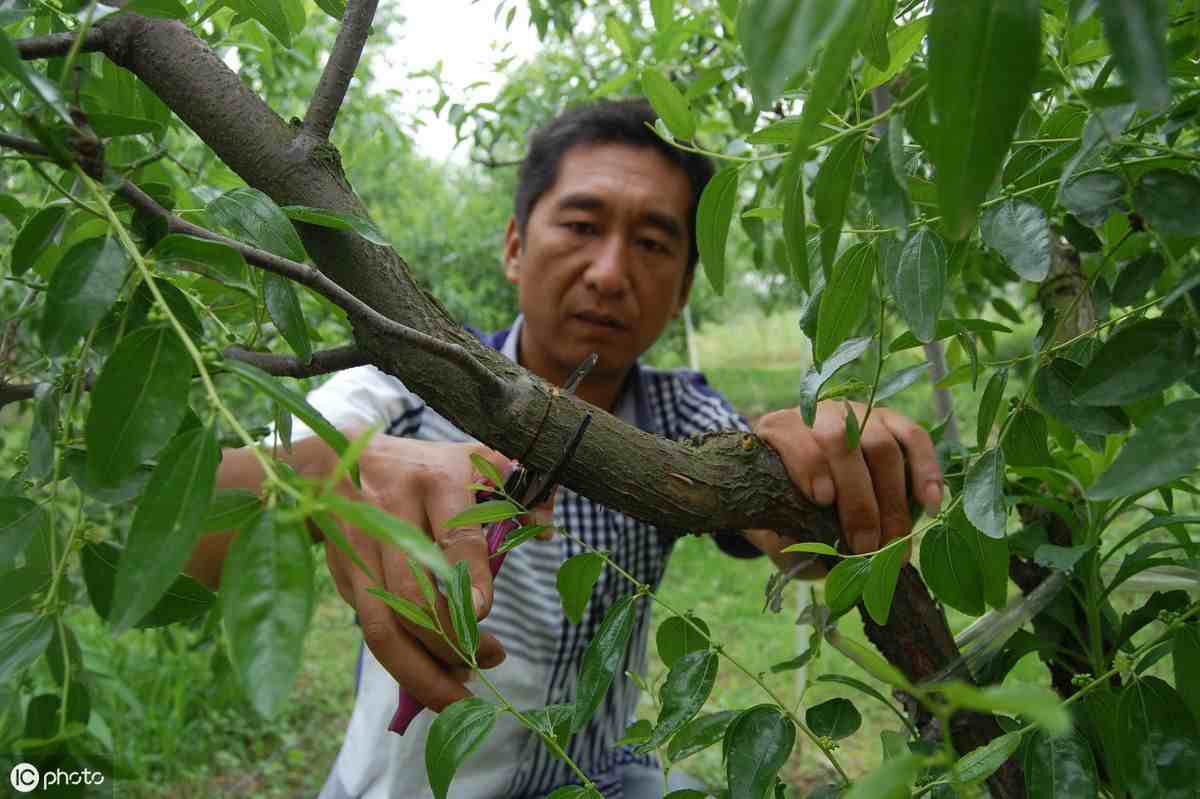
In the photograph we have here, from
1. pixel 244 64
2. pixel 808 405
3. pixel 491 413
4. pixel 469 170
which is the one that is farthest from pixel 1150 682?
pixel 469 170

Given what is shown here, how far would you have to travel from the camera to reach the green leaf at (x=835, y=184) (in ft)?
1.20

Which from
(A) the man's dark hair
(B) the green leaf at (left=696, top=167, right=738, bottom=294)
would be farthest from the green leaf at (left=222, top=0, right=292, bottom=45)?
(A) the man's dark hair

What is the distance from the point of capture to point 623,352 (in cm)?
135

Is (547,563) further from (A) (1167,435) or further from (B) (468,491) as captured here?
(A) (1167,435)

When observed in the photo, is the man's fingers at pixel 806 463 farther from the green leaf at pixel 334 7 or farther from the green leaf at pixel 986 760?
the green leaf at pixel 334 7

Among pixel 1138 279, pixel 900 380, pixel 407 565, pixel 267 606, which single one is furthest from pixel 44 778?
pixel 1138 279

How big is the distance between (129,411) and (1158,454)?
351mm

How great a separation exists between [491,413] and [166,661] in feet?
7.24

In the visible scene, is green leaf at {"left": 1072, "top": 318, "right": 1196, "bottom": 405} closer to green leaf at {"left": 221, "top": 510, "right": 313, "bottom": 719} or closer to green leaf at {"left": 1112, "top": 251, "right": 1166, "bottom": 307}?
green leaf at {"left": 1112, "top": 251, "right": 1166, "bottom": 307}

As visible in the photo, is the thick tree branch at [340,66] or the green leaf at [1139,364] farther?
the thick tree branch at [340,66]

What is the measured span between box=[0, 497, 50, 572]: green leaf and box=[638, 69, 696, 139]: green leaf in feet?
1.20

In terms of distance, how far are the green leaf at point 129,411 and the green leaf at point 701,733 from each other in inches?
13.8

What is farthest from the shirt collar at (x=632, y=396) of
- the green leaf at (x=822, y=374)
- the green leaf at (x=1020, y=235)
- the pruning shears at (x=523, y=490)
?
the green leaf at (x=1020, y=235)

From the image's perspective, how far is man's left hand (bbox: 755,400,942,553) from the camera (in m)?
0.71
